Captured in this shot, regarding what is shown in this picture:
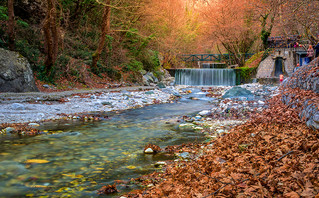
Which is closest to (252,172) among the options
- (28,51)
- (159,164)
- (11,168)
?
(159,164)

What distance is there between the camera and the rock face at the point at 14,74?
10.6 meters

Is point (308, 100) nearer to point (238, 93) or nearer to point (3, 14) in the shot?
point (238, 93)

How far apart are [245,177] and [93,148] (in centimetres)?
340

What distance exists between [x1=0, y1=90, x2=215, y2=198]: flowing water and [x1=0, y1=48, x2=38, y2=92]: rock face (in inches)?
175

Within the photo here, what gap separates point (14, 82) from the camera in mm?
10812

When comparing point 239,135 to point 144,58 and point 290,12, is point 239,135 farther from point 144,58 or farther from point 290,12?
point 144,58

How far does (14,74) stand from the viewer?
10820 mm

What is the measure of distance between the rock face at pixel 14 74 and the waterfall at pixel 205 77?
15.8 meters

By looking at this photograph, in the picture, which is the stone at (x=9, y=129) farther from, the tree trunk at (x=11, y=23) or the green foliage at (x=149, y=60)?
the green foliage at (x=149, y=60)

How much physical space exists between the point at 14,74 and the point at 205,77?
1694 centimetres

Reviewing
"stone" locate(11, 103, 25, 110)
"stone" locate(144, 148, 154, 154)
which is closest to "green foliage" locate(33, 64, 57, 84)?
"stone" locate(11, 103, 25, 110)

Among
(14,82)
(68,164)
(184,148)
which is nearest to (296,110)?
(184,148)

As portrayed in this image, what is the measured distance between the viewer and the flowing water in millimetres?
3615

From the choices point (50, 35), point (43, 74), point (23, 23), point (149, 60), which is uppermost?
point (23, 23)
